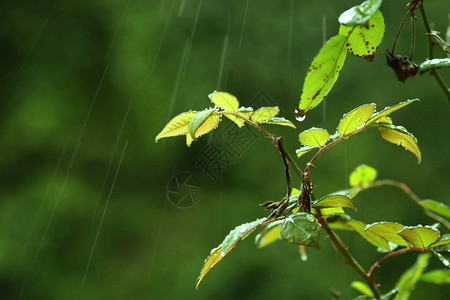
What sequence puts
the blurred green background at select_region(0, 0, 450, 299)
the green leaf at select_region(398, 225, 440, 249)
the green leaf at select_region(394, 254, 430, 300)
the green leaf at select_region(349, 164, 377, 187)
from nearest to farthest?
the green leaf at select_region(394, 254, 430, 300) → the green leaf at select_region(398, 225, 440, 249) → the green leaf at select_region(349, 164, 377, 187) → the blurred green background at select_region(0, 0, 450, 299)

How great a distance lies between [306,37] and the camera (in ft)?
4.94

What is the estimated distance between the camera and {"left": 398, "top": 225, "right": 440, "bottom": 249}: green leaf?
0.27 meters

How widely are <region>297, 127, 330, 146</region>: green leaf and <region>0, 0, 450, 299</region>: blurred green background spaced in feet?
3.64

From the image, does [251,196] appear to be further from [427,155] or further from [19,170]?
[19,170]

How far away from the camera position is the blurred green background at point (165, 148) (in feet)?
4.69

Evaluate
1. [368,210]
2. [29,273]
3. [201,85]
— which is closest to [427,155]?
[368,210]

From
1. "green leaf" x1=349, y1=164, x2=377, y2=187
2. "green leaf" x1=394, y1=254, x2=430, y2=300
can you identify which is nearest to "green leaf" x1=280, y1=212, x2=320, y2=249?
"green leaf" x1=394, y1=254, x2=430, y2=300

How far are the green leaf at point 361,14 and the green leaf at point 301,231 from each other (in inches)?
4.0

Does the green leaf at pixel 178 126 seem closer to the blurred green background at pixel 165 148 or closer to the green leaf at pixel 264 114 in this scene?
the green leaf at pixel 264 114

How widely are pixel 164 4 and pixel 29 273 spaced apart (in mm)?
1149

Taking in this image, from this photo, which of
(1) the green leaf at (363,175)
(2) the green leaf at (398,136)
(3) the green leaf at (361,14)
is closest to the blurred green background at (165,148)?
(1) the green leaf at (363,175)

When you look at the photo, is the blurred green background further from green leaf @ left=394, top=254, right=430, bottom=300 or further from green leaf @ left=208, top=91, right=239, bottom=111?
green leaf @ left=394, top=254, right=430, bottom=300

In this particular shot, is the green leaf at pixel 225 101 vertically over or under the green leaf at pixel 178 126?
over

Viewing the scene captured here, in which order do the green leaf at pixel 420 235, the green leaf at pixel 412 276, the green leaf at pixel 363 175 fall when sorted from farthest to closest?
the green leaf at pixel 363 175
the green leaf at pixel 420 235
the green leaf at pixel 412 276
